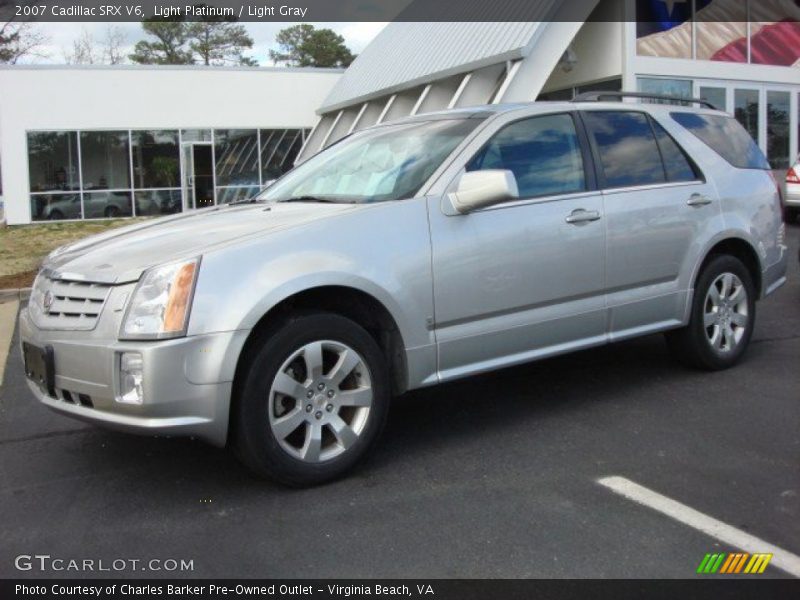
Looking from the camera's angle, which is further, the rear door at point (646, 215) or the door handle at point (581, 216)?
the rear door at point (646, 215)

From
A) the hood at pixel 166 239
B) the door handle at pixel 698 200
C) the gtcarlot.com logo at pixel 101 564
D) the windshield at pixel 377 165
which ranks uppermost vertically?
the windshield at pixel 377 165

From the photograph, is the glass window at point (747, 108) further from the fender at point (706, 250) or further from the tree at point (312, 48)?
the tree at point (312, 48)

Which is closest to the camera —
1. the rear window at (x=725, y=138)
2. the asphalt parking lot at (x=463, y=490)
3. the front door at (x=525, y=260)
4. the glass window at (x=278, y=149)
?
the asphalt parking lot at (x=463, y=490)

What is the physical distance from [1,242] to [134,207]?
5.48m

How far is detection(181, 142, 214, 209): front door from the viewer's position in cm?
2239

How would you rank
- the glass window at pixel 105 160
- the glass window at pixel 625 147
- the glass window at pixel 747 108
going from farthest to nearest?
the glass window at pixel 105 160 < the glass window at pixel 747 108 < the glass window at pixel 625 147

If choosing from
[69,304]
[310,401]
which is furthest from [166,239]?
[310,401]

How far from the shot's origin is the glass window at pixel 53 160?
2122 centimetres

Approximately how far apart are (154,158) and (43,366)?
1971 cm

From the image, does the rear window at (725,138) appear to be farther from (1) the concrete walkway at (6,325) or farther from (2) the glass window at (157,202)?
(2) the glass window at (157,202)

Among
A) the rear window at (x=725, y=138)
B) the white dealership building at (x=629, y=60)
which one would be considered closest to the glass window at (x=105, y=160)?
the white dealership building at (x=629, y=60)

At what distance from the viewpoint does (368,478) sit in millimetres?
3857

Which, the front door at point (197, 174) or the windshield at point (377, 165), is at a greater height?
the front door at point (197, 174)

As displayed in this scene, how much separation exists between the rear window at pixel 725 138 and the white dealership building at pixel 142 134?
18.6 meters
